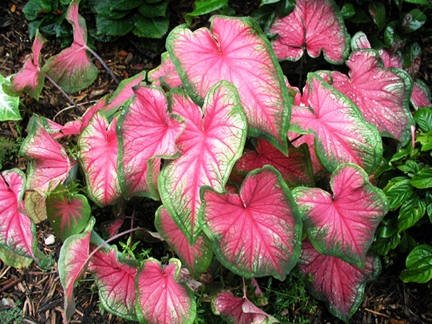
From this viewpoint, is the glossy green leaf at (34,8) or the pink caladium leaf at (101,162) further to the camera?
the glossy green leaf at (34,8)

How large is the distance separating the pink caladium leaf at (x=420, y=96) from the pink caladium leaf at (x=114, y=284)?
4.19ft

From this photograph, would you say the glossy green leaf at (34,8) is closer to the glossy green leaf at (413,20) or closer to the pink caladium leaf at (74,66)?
the pink caladium leaf at (74,66)

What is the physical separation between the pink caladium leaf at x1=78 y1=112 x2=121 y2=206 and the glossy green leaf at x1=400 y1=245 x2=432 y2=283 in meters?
1.01

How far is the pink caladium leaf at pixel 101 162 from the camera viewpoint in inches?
56.9

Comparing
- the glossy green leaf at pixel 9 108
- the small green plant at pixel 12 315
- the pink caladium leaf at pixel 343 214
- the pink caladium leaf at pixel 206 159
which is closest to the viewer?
the pink caladium leaf at pixel 206 159

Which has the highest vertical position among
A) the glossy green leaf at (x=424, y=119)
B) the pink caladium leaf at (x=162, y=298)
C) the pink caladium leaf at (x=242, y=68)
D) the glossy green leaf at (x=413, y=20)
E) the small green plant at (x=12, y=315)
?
the pink caladium leaf at (x=242, y=68)

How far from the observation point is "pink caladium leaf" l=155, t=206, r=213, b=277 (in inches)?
54.9

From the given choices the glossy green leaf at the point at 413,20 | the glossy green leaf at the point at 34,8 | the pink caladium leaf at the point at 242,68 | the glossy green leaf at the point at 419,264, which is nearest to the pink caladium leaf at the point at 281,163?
the pink caladium leaf at the point at 242,68

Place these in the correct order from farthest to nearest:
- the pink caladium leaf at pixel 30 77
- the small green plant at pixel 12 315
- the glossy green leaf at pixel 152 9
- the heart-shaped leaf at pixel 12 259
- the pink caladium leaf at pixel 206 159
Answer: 1. the glossy green leaf at pixel 152 9
2. the small green plant at pixel 12 315
3. the pink caladium leaf at pixel 30 77
4. the heart-shaped leaf at pixel 12 259
5. the pink caladium leaf at pixel 206 159

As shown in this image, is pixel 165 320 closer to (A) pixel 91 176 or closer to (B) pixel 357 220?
(A) pixel 91 176

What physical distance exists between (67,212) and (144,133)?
45 centimetres

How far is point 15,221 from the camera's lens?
1413 millimetres

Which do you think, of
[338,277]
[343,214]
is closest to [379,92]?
[343,214]

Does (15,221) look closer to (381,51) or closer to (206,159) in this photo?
(206,159)
